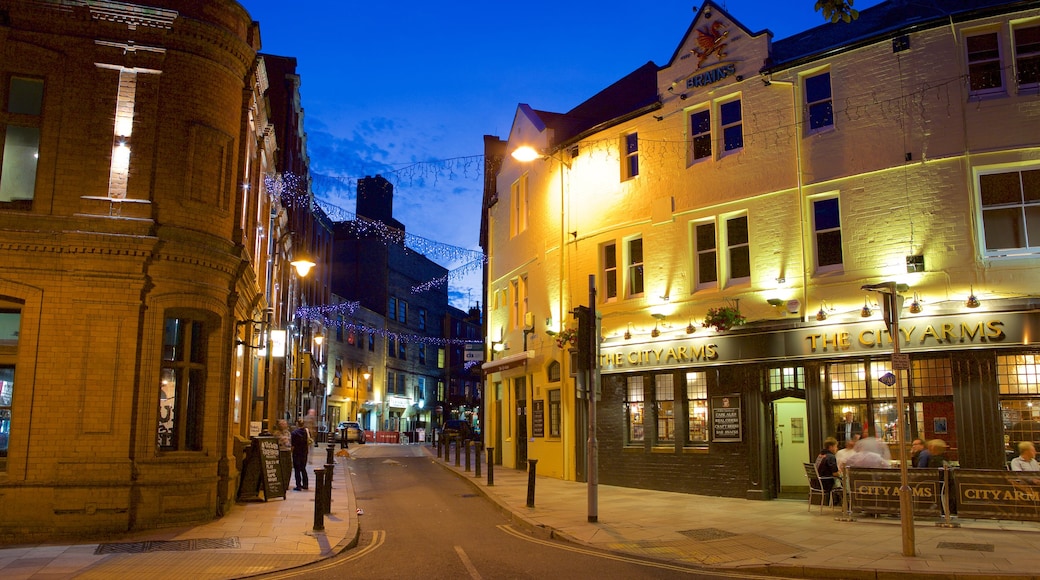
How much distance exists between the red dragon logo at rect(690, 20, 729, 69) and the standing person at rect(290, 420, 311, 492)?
41.8 feet

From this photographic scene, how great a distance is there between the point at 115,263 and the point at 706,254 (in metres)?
12.2

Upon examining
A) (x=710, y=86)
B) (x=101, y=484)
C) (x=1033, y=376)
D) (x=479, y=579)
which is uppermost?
(x=710, y=86)

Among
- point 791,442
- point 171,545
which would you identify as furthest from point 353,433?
point 171,545

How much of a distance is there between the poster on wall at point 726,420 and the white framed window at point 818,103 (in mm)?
5979

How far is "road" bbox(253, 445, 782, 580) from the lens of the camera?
30.7 feet

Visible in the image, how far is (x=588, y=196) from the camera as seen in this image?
21.5m

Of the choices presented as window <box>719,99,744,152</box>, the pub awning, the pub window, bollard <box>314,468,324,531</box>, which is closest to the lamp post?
bollard <box>314,468,324,531</box>

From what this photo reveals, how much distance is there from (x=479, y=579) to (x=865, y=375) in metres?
9.78

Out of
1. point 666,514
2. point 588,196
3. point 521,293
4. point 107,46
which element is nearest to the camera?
point 107,46

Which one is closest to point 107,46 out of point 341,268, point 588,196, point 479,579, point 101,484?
point 101,484

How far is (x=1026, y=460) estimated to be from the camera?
500 inches

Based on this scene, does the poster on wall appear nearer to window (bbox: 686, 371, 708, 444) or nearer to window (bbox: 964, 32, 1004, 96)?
window (bbox: 686, 371, 708, 444)

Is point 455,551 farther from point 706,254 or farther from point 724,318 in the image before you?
point 706,254

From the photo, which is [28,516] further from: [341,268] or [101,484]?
[341,268]
